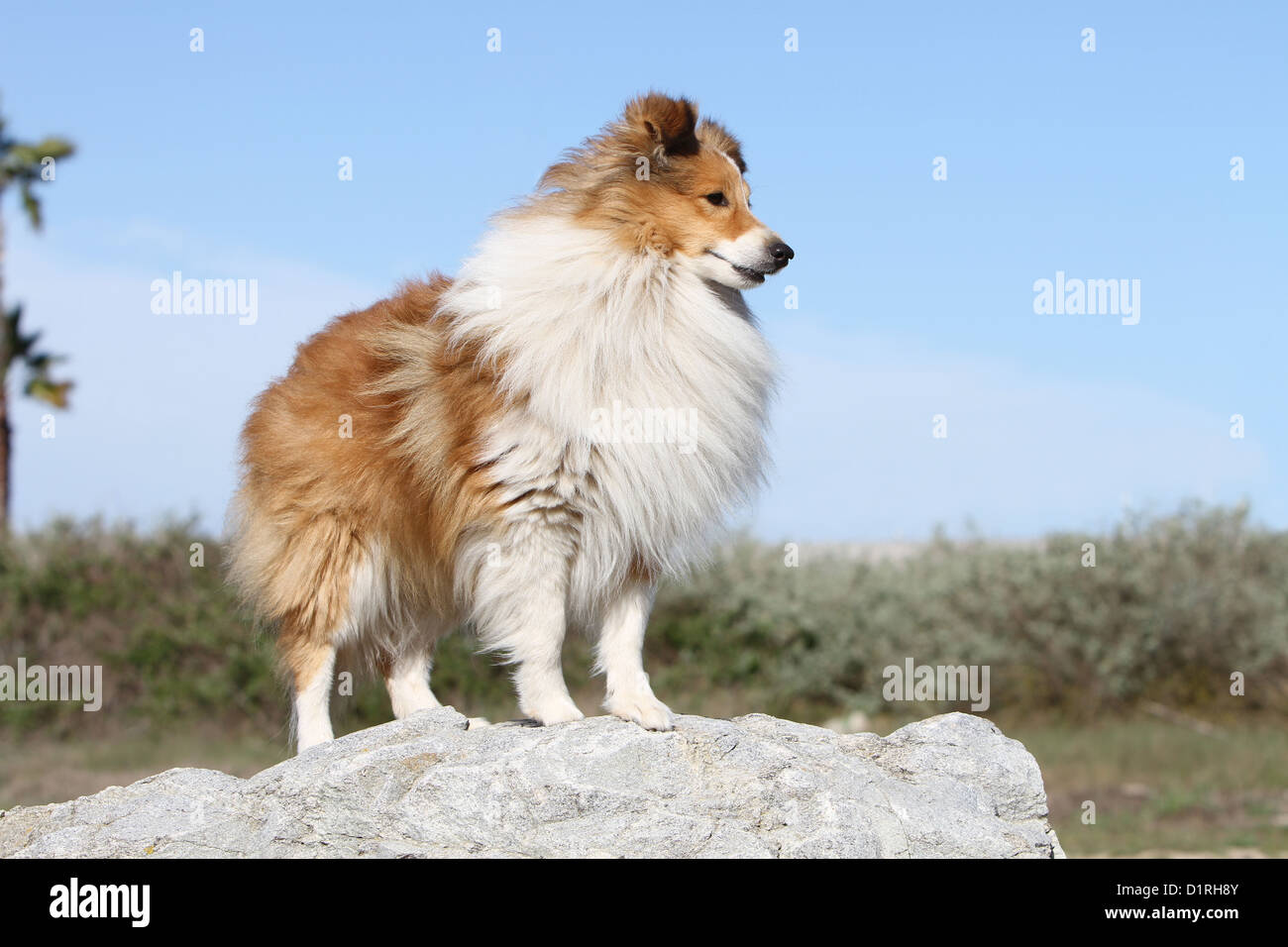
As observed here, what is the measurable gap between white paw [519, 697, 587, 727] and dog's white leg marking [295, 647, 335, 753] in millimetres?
1380

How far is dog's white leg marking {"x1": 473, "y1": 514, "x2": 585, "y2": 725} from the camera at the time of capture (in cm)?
526

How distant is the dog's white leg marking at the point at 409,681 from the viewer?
6.70 metres

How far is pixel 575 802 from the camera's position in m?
4.68

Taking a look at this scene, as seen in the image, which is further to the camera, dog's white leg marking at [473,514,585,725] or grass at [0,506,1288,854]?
grass at [0,506,1288,854]

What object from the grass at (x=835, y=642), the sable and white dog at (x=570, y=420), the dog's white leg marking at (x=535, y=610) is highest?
the sable and white dog at (x=570, y=420)

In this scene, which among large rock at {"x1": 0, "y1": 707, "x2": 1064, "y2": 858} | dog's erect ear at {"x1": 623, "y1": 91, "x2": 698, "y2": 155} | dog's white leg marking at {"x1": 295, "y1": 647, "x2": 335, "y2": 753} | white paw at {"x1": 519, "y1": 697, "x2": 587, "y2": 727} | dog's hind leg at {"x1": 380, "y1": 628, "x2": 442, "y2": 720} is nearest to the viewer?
large rock at {"x1": 0, "y1": 707, "x2": 1064, "y2": 858}

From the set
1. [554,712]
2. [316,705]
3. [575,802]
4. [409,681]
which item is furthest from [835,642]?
[575,802]

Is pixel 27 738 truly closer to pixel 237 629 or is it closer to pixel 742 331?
pixel 237 629

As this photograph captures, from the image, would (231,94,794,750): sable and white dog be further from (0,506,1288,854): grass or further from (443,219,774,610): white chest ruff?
(0,506,1288,854): grass

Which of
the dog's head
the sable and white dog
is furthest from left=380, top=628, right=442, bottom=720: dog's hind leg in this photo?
the dog's head

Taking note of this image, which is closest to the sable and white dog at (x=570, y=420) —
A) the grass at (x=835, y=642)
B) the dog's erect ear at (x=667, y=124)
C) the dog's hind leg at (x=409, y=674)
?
the dog's erect ear at (x=667, y=124)

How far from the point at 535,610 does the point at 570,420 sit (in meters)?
0.84

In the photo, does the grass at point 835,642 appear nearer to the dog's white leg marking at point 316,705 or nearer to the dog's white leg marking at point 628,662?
the dog's white leg marking at point 316,705

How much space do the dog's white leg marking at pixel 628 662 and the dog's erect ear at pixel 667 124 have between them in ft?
6.62
